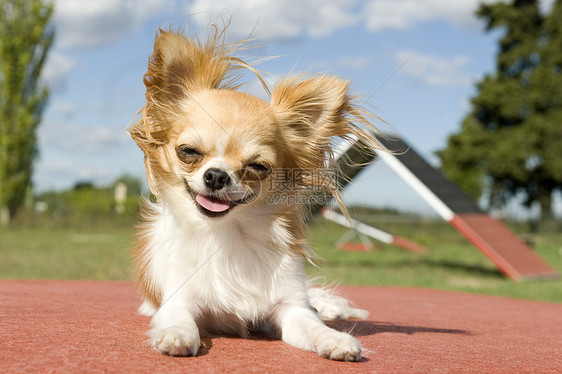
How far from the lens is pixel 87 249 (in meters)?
13.7

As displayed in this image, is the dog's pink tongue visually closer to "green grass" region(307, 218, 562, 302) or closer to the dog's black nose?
the dog's black nose

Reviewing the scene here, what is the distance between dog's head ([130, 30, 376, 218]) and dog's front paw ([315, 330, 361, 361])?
0.86 m

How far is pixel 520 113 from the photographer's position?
28.6 metres

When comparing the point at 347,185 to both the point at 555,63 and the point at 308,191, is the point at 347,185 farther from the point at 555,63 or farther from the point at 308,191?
the point at 555,63

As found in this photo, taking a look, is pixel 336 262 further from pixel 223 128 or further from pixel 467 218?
pixel 223 128

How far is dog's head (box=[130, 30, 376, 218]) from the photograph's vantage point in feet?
9.31

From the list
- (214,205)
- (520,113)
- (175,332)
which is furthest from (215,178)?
(520,113)

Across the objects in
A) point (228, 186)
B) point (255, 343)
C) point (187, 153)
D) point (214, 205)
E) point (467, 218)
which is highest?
point (187, 153)

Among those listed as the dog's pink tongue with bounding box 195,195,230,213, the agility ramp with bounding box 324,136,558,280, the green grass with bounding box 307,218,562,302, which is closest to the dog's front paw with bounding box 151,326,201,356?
the dog's pink tongue with bounding box 195,195,230,213

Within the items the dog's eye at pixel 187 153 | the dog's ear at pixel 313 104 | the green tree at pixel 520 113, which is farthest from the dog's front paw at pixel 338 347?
the green tree at pixel 520 113

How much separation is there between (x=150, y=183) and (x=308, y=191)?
94 centimetres

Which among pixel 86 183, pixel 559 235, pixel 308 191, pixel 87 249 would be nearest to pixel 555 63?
pixel 559 235

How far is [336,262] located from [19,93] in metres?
16.0

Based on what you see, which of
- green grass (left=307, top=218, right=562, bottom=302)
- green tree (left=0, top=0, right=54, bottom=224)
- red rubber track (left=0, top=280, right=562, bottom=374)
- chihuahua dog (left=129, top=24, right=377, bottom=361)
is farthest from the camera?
green tree (left=0, top=0, right=54, bottom=224)
